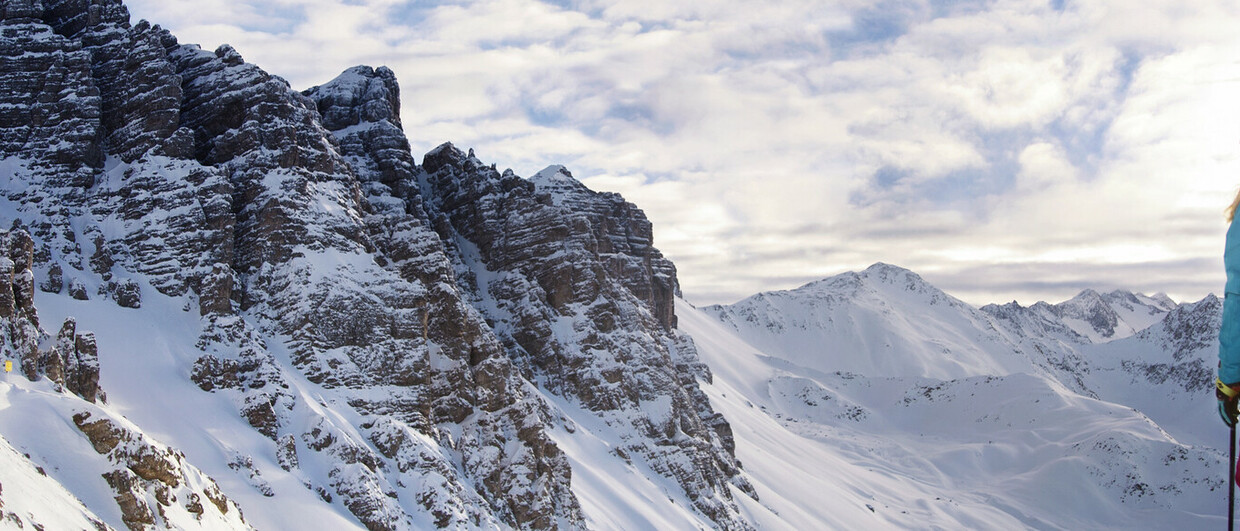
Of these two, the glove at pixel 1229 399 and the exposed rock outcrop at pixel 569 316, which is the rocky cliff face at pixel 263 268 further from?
the glove at pixel 1229 399

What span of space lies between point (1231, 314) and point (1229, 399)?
3.55 feet

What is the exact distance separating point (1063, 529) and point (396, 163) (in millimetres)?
120235

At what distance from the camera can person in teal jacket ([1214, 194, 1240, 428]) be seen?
838 cm

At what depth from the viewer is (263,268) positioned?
217 feet

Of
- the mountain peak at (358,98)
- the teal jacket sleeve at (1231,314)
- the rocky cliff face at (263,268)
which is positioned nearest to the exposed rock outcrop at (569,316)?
the mountain peak at (358,98)

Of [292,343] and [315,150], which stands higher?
[315,150]

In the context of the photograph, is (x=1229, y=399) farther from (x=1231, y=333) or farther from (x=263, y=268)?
(x=263, y=268)

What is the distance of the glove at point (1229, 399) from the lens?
9156 mm

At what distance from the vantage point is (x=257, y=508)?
50.1m

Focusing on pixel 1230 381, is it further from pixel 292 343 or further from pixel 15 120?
pixel 15 120

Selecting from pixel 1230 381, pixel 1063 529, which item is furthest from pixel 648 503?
pixel 1063 529

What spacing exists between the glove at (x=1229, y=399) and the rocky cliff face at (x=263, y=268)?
47940 mm

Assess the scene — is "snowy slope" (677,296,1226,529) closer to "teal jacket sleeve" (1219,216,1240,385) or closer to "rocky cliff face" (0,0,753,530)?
"rocky cliff face" (0,0,753,530)

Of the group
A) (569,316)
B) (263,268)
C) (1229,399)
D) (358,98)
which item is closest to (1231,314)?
(1229,399)
